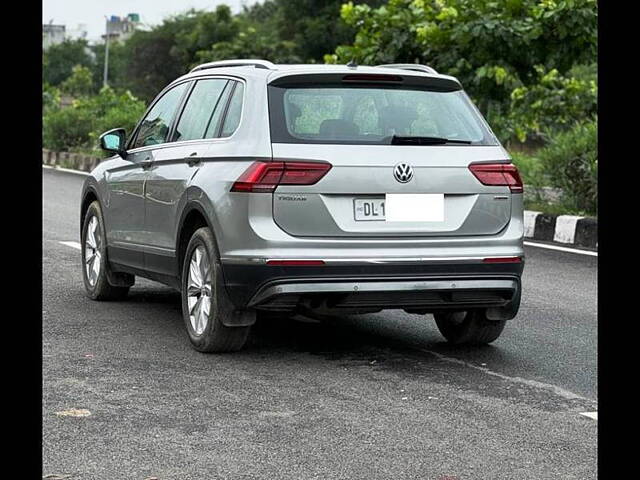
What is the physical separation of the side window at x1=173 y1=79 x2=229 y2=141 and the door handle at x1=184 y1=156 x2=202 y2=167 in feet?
0.55

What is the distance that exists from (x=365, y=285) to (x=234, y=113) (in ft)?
4.13

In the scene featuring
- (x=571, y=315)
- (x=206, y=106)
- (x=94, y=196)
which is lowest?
(x=571, y=315)

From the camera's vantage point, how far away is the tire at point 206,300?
6273mm

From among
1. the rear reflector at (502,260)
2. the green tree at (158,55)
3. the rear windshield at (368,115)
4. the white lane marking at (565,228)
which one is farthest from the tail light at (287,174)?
the green tree at (158,55)

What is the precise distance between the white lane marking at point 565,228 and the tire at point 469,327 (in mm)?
6515

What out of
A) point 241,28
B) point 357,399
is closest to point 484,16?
point 357,399

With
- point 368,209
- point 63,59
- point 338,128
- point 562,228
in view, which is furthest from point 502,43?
point 63,59

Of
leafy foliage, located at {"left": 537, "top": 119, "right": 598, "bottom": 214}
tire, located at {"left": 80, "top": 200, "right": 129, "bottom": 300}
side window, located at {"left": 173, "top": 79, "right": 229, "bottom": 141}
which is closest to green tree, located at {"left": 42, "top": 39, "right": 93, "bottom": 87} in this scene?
leafy foliage, located at {"left": 537, "top": 119, "right": 598, "bottom": 214}

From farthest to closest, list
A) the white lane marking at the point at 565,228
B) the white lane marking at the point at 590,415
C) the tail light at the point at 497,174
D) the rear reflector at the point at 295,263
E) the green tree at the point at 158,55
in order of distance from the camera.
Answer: the green tree at the point at 158,55, the white lane marking at the point at 565,228, the tail light at the point at 497,174, the rear reflector at the point at 295,263, the white lane marking at the point at 590,415

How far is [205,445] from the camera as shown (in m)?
4.57

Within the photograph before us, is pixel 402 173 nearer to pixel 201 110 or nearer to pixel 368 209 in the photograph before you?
pixel 368 209

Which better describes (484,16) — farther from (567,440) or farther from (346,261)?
(567,440)

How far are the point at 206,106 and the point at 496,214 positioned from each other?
1.81 m

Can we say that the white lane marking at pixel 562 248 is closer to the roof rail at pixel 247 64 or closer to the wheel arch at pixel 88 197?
the wheel arch at pixel 88 197
